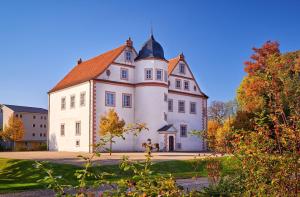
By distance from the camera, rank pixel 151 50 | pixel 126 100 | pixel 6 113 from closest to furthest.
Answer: pixel 126 100, pixel 151 50, pixel 6 113

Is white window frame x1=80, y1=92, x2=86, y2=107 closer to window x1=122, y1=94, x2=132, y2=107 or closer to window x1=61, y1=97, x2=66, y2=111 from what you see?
window x1=122, y1=94, x2=132, y2=107

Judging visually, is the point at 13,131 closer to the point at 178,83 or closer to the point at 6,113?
the point at 6,113

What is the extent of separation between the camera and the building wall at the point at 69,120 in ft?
128

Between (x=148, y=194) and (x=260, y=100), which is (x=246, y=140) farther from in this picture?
(x=148, y=194)

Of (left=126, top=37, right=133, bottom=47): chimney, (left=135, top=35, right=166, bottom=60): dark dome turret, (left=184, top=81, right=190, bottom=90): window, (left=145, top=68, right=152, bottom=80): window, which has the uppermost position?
(left=126, top=37, right=133, bottom=47): chimney

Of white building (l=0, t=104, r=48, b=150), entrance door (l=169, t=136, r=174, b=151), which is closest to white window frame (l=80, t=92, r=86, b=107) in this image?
entrance door (l=169, t=136, r=174, b=151)

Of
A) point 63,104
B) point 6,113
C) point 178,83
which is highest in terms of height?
point 178,83

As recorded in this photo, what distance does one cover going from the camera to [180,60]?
46.1 m

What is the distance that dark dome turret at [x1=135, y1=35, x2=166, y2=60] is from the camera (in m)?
41.0

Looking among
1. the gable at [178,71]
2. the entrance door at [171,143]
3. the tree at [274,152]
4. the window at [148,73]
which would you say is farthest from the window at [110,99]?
the tree at [274,152]

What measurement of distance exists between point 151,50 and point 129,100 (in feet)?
20.8

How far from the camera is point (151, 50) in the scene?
41156mm

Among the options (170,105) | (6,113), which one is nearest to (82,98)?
(170,105)

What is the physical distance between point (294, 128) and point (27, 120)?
270ft
